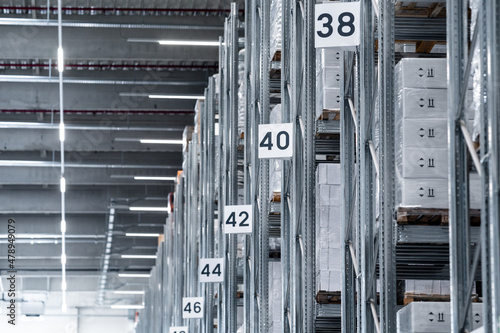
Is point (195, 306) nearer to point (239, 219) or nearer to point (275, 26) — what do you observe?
point (239, 219)

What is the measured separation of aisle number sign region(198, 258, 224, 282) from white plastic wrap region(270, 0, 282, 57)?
13.6ft

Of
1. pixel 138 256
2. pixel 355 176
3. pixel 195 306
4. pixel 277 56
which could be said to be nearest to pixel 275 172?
pixel 277 56

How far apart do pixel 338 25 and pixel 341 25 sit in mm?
26

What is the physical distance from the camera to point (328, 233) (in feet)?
28.6

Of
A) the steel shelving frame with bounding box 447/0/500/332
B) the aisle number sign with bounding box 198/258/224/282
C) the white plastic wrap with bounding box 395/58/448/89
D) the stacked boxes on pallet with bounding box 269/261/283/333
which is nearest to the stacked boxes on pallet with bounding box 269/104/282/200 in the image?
the stacked boxes on pallet with bounding box 269/261/283/333

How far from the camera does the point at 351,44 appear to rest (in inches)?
287

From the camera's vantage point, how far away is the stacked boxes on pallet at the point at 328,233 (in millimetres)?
8672

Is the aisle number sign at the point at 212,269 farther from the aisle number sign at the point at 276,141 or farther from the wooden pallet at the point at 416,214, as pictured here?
the wooden pallet at the point at 416,214

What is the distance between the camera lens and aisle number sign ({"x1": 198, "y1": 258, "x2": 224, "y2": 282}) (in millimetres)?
13844

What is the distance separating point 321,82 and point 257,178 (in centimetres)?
265

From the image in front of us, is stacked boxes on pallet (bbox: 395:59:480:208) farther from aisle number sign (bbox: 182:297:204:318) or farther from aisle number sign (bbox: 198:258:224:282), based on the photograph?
aisle number sign (bbox: 182:297:204:318)

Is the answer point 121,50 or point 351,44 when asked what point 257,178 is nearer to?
point 351,44

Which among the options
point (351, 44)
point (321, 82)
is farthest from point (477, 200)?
point (321, 82)

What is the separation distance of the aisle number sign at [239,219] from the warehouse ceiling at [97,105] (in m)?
9.76
